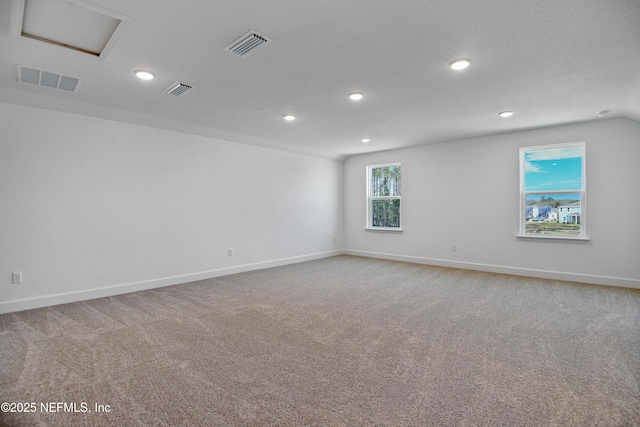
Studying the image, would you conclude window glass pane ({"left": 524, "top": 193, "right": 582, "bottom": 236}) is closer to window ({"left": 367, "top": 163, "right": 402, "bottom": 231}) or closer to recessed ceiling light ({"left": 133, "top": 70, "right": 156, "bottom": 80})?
window ({"left": 367, "top": 163, "right": 402, "bottom": 231})

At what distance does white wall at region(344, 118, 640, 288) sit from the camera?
4.41m

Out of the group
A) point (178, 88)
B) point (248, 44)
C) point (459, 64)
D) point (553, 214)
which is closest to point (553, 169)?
Result: point (553, 214)

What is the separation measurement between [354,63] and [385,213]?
15.6ft

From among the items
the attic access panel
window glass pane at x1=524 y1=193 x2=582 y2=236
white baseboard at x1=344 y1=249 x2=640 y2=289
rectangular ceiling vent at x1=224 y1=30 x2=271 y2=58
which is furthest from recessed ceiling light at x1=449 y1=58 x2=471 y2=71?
Result: white baseboard at x1=344 y1=249 x2=640 y2=289

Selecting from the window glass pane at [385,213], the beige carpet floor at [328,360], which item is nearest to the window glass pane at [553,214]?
the beige carpet floor at [328,360]

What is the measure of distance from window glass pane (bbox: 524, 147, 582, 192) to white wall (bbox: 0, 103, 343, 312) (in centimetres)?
456

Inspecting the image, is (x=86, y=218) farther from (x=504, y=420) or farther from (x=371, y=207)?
(x=371, y=207)

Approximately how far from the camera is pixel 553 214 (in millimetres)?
4992

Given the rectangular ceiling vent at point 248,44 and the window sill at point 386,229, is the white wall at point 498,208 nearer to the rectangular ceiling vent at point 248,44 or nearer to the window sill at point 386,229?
the window sill at point 386,229

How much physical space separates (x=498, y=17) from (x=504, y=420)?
2.56 m

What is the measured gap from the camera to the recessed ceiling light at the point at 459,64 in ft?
8.84

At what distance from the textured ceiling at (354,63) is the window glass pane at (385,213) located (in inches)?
102

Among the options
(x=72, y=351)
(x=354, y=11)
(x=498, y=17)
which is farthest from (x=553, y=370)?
(x=72, y=351)

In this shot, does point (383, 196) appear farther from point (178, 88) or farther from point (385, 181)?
point (178, 88)
